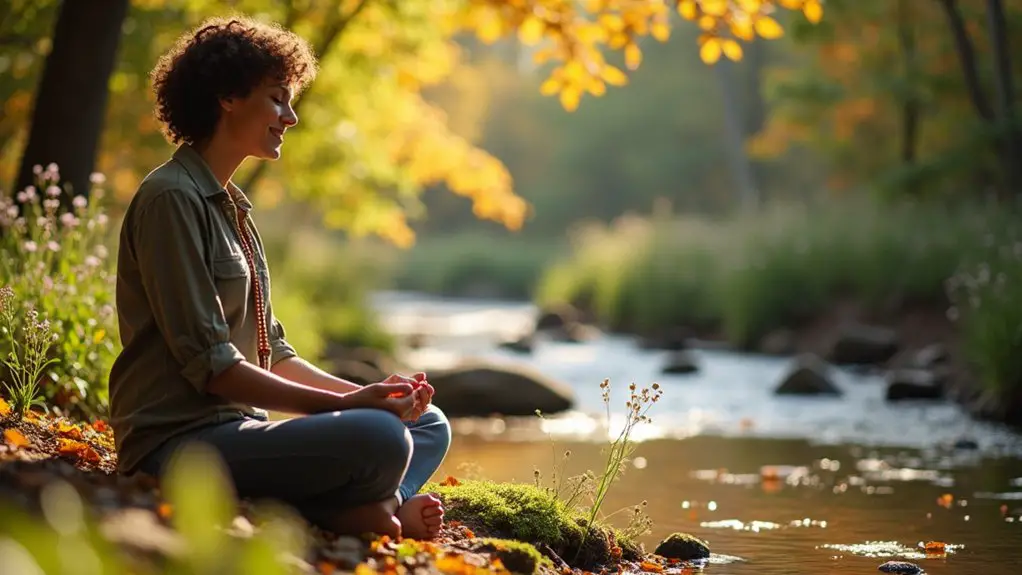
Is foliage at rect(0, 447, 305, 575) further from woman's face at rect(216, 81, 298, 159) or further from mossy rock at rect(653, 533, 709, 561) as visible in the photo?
mossy rock at rect(653, 533, 709, 561)

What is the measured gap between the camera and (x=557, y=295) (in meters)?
25.4

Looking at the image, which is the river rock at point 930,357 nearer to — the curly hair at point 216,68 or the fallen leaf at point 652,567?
the fallen leaf at point 652,567

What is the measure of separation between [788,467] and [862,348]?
23.3 feet

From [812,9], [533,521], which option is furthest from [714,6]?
[533,521]

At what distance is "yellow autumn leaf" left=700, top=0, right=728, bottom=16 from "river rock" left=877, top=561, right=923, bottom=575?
3191 mm

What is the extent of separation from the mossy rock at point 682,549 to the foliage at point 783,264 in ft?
35.7

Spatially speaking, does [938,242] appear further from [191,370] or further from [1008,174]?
[191,370]

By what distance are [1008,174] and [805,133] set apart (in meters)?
8.58

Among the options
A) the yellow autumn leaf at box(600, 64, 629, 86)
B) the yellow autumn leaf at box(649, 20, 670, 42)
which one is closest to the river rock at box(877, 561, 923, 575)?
Result: the yellow autumn leaf at box(600, 64, 629, 86)

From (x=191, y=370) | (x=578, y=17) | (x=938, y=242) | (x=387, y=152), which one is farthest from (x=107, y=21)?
(x=938, y=242)

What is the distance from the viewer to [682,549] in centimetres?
528

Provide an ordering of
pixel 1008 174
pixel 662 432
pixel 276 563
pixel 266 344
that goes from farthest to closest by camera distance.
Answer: pixel 1008 174
pixel 662 432
pixel 266 344
pixel 276 563

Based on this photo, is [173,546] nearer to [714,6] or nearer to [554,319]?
[714,6]

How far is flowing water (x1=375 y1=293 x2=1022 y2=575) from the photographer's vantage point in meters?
5.64
